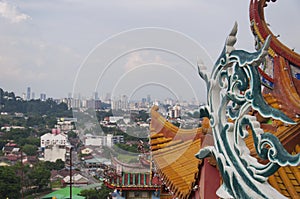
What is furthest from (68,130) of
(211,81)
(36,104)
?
(211,81)

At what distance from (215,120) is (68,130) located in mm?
59048

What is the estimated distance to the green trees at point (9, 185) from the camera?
25.5 meters

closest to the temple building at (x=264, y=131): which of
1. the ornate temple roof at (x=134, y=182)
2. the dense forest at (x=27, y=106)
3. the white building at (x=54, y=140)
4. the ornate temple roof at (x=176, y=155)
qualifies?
the ornate temple roof at (x=176, y=155)

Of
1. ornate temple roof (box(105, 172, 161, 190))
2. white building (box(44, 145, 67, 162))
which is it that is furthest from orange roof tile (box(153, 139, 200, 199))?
white building (box(44, 145, 67, 162))

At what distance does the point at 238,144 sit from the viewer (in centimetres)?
218

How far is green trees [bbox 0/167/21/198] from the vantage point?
25.5 metres

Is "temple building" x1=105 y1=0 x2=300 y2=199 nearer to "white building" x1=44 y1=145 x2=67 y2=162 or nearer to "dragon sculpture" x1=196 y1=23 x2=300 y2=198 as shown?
"dragon sculpture" x1=196 y1=23 x2=300 y2=198

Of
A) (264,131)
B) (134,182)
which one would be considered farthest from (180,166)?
(134,182)

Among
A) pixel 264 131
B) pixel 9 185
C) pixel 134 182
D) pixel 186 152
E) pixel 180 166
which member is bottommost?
pixel 9 185

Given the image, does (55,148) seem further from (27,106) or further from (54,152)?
(27,106)

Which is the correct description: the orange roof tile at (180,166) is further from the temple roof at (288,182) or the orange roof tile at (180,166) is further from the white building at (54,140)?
the white building at (54,140)

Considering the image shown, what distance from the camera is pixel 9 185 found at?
25812 mm

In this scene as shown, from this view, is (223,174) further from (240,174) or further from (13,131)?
(13,131)

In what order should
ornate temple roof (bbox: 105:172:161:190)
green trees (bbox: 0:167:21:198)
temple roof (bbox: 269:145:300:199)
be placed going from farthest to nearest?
1. green trees (bbox: 0:167:21:198)
2. ornate temple roof (bbox: 105:172:161:190)
3. temple roof (bbox: 269:145:300:199)
